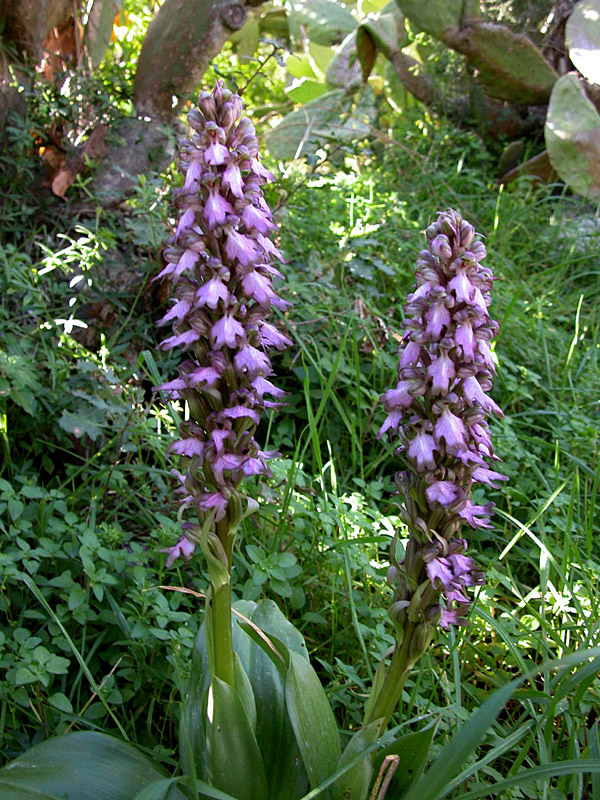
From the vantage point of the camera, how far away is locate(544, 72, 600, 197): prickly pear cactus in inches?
193

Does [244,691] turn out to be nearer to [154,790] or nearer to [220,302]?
[154,790]

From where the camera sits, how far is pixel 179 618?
180cm

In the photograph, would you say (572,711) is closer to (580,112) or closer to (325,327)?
(325,327)

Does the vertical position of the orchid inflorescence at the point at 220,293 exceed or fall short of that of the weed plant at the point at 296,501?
it exceeds it

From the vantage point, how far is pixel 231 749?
51.1 inches

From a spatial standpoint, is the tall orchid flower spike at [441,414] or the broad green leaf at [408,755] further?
the broad green leaf at [408,755]

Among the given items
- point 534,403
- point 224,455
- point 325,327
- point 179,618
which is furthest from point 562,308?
point 224,455

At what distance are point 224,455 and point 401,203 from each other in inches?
130

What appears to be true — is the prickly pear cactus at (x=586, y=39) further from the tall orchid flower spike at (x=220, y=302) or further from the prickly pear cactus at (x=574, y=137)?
the tall orchid flower spike at (x=220, y=302)

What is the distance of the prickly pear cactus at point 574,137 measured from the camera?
4.91 metres

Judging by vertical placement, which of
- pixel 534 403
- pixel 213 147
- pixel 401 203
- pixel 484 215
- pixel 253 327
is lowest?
pixel 534 403

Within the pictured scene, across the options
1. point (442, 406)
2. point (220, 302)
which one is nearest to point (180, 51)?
point (220, 302)

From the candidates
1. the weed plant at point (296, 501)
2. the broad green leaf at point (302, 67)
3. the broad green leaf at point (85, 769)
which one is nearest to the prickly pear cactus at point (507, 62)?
the broad green leaf at point (302, 67)

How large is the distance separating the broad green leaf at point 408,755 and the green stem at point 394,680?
4 centimetres
